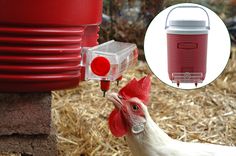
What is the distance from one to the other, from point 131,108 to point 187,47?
655 millimetres

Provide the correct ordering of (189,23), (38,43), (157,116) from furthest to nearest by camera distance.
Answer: (157,116) < (189,23) < (38,43)

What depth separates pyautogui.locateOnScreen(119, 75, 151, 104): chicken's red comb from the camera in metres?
1.35

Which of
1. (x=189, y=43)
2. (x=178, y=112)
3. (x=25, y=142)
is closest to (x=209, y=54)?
(x=189, y=43)

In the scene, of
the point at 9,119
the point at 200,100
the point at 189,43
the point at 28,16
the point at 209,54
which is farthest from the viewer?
the point at 200,100

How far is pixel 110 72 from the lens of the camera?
51.6 inches

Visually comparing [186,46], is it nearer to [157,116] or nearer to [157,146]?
[157,116]

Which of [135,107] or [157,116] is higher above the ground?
[135,107]

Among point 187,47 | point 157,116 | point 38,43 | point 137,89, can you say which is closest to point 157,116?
point 157,116

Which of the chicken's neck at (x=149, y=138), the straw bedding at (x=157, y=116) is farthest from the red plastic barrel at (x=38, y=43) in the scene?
the straw bedding at (x=157, y=116)

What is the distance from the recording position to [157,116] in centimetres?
211

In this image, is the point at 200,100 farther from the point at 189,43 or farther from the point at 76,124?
the point at 76,124

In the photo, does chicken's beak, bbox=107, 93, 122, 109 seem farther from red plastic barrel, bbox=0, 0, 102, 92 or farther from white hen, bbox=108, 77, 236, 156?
red plastic barrel, bbox=0, 0, 102, 92

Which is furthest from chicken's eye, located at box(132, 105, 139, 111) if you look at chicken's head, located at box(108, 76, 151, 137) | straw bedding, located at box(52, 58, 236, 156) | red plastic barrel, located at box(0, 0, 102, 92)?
straw bedding, located at box(52, 58, 236, 156)

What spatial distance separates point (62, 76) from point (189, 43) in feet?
2.35
